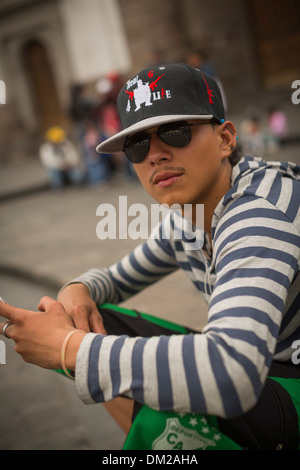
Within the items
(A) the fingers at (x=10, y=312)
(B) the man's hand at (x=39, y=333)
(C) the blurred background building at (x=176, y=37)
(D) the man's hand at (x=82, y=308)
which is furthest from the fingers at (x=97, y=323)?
(C) the blurred background building at (x=176, y=37)

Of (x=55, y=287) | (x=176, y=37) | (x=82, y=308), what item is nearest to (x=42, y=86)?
(x=176, y=37)

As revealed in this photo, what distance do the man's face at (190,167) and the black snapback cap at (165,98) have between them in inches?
2.6

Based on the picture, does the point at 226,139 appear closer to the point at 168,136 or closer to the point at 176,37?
the point at 168,136

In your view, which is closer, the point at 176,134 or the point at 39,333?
the point at 39,333

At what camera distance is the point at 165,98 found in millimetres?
1419

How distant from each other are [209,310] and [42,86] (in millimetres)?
17818

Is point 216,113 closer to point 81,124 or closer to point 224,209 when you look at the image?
point 224,209

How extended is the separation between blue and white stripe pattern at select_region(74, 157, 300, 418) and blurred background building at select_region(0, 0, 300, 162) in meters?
12.0

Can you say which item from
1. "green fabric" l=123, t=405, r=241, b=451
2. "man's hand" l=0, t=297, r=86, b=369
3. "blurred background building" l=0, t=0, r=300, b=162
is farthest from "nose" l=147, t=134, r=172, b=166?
"blurred background building" l=0, t=0, r=300, b=162

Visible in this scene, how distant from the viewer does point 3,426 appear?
2.48 meters

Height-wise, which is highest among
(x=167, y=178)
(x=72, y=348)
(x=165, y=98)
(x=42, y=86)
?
(x=42, y=86)

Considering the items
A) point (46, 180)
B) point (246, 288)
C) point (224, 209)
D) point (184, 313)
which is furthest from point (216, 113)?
point (46, 180)

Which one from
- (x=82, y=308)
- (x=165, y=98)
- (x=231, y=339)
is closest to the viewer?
(x=231, y=339)

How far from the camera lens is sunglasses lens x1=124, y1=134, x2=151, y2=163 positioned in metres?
1.51
